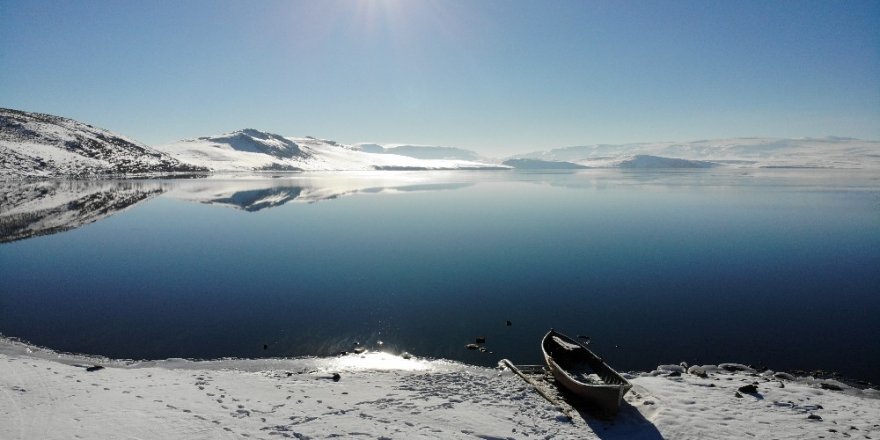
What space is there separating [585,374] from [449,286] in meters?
10.9

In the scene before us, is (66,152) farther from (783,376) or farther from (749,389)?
(783,376)

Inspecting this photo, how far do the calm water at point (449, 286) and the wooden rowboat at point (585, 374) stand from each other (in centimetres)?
113

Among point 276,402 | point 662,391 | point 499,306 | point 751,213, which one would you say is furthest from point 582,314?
point 751,213

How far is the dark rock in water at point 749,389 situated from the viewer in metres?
13.8

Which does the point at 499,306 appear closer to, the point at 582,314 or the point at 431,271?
the point at 582,314

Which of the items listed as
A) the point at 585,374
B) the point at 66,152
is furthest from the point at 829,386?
the point at 66,152

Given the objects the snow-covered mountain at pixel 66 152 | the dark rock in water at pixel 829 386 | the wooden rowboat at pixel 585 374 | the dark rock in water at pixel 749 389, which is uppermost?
the snow-covered mountain at pixel 66 152

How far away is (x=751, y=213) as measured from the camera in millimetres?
54750

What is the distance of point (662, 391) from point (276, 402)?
12360 mm

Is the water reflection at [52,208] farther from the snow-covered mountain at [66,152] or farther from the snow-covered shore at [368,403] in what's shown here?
the snow-covered mountain at [66,152]

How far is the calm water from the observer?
17531mm

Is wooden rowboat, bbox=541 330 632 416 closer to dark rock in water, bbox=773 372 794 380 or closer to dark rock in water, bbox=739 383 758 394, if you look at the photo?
dark rock in water, bbox=739 383 758 394

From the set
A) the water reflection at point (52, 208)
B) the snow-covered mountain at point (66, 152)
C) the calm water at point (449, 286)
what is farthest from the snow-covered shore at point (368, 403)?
the snow-covered mountain at point (66, 152)

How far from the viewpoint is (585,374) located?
14727 mm
